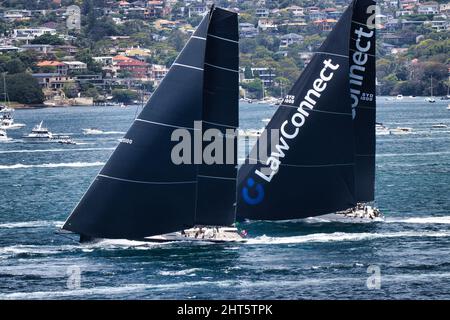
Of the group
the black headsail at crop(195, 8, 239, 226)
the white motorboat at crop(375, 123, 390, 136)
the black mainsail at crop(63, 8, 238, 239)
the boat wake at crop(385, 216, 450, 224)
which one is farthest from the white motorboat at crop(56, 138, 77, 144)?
the black mainsail at crop(63, 8, 238, 239)

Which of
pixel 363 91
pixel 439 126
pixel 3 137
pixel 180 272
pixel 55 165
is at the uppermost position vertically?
pixel 363 91

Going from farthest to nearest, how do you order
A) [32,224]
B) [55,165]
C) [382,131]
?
[382,131] → [55,165] → [32,224]

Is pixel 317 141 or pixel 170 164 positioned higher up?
pixel 317 141

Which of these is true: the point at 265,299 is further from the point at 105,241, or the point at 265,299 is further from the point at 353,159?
the point at 353,159

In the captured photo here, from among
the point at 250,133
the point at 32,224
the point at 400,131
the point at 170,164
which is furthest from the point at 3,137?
the point at 170,164

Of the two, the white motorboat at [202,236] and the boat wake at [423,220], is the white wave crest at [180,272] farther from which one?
the boat wake at [423,220]

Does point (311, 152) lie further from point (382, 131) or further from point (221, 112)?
point (382, 131)

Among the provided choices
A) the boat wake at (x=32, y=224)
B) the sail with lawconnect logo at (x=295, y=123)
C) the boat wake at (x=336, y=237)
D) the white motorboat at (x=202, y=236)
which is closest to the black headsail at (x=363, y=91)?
the sail with lawconnect logo at (x=295, y=123)
